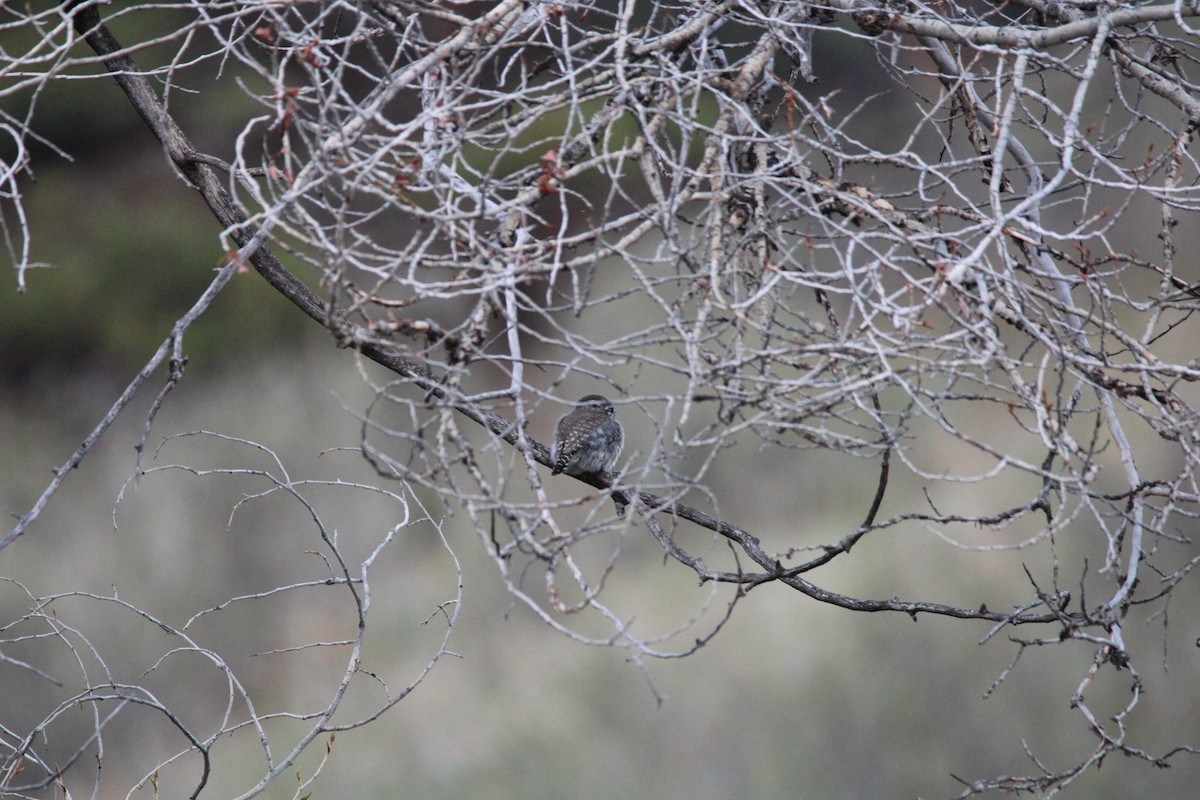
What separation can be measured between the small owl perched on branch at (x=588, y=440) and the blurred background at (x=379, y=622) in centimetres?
389

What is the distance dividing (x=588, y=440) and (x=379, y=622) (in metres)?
4.99

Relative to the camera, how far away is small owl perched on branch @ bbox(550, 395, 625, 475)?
11.0 ft

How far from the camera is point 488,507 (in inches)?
62.4

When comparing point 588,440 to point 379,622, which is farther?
point 379,622

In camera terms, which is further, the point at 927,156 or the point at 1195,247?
the point at 927,156

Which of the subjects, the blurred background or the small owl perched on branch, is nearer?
the small owl perched on branch

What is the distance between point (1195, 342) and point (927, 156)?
256 cm

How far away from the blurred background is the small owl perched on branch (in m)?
3.89

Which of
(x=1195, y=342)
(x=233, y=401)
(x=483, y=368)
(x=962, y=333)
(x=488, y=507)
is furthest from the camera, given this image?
(x=233, y=401)

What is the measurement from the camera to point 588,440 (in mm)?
3465

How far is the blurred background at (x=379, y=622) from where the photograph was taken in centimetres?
770

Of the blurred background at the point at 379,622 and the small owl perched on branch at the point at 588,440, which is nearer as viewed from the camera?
the small owl perched on branch at the point at 588,440

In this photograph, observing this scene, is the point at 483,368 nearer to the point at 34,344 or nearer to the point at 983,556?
the point at 34,344

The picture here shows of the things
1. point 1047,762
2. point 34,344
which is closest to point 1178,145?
point 1047,762
